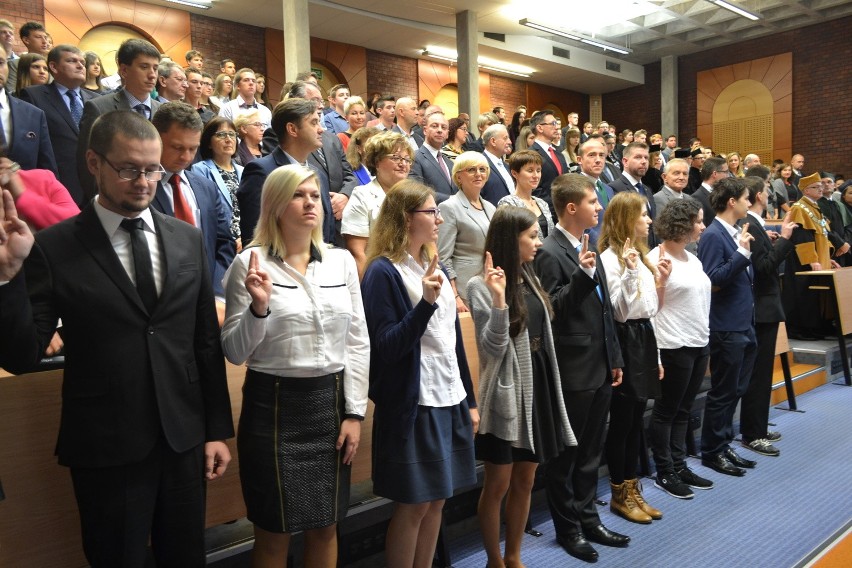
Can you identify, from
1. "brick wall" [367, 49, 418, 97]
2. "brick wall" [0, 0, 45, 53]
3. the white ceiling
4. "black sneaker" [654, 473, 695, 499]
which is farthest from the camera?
"brick wall" [367, 49, 418, 97]

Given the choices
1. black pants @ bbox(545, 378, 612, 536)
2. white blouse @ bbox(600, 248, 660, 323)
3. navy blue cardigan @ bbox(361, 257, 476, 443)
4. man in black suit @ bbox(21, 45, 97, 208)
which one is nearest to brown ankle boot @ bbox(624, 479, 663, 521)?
black pants @ bbox(545, 378, 612, 536)

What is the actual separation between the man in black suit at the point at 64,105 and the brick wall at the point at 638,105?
1367 cm

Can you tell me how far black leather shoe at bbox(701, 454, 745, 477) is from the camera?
3.63 m

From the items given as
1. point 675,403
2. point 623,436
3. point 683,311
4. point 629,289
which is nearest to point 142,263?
point 629,289

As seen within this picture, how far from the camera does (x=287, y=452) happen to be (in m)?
1.68

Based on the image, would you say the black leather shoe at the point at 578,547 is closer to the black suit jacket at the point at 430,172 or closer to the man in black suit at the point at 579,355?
the man in black suit at the point at 579,355

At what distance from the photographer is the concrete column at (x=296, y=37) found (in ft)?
27.0

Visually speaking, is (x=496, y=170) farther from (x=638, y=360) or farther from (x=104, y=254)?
(x=104, y=254)

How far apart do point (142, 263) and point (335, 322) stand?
1.71ft

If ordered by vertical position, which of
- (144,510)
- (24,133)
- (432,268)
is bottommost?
(144,510)

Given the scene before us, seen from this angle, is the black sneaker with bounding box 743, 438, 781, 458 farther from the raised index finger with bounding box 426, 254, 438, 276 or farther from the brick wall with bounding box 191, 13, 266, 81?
the brick wall with bounding box 191, 13, 266, 81

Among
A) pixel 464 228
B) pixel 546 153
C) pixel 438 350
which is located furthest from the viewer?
pixel 546 153

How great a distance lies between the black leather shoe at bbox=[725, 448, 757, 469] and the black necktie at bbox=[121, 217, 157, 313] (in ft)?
11.5

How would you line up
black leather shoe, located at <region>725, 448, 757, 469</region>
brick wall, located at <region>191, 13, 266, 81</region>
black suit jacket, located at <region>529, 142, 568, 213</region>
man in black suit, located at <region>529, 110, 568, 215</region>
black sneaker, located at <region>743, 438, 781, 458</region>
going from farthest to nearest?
brick wall, located at <region>191, 13, 266, 81</region>, man in black suit, located at <region>529, 110, 568, 215</region>, black suit jacket, located at <region>529, 142, 568, 213</region>, black sneaker, located at <region>743, 438, 781, 458</region>, black leather shoe, located at <region>725, 448, 757, 469</region>
